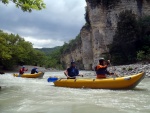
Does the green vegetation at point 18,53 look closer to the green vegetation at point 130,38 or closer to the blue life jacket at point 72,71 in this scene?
the green vegetation at point 130,38

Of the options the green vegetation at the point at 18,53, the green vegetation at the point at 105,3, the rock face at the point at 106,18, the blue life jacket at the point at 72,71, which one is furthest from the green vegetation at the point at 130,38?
the blue life jacket at the point at 72,71

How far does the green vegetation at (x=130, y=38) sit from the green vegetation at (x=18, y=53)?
70.5 ft

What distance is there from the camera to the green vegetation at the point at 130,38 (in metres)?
35.2

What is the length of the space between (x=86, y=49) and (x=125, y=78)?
37.9 m

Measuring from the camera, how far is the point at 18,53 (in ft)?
173

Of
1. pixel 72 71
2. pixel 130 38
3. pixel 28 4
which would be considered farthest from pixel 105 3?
pixel 28 4

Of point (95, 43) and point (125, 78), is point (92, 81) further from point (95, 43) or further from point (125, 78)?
point (95, 43)

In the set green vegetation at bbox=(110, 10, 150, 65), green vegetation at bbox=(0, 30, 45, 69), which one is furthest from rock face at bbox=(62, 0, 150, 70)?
green vegetation at bbox=(0, 30, 45, 69)

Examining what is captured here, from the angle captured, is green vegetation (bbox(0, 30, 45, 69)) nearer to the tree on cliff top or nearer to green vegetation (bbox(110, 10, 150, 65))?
green vegetation (bbox(110, 10, 150, 65))

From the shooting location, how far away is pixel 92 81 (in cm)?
1232

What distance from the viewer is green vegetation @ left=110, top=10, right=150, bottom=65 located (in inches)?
1385

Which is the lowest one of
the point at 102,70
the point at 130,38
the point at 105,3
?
the point at 102,70

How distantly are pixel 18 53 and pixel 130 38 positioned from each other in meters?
25.6

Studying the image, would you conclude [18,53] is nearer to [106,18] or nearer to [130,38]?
[106,18]
